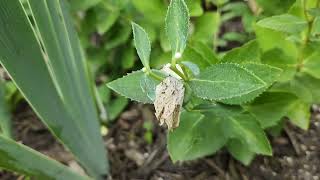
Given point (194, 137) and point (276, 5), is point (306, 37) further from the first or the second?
point (194, 137)

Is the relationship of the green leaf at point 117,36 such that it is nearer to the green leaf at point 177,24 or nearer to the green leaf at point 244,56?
the green leaf at point 244,56

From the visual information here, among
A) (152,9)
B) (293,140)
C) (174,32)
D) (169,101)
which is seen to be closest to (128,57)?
(152,9)

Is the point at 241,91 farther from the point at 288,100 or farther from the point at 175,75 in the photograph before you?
the point at 288,100

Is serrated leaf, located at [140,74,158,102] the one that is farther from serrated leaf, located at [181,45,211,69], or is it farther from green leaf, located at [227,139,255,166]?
green leaf, located at [227,139,255,166]

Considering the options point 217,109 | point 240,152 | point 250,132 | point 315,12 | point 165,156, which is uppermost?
point 315,12

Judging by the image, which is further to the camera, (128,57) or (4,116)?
(128,57)

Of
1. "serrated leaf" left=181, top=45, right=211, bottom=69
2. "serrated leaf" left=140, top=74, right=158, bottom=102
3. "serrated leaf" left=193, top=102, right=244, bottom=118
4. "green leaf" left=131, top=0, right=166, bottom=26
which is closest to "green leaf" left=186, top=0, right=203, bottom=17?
"green leaf" left=131, top=0, right=166, bottom=26
